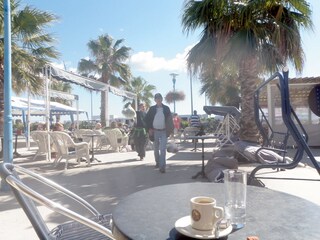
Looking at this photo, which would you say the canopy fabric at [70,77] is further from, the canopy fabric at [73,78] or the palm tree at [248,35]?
the palm tree at [248,35]

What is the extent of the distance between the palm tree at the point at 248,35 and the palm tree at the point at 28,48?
446cm

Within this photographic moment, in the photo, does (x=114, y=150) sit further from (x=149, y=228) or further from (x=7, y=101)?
(x=149, y=228)

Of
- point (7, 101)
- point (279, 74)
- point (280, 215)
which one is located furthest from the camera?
point (7, 101)

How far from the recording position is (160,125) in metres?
6.56

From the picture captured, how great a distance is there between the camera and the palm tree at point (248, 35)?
7.53m

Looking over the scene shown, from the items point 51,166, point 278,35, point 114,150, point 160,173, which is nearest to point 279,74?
point 160,173

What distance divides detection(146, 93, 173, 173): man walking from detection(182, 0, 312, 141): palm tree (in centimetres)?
249

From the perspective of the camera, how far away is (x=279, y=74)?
3729 mm


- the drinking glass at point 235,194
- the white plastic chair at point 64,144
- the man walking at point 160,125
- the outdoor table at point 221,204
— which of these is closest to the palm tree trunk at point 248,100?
the man walking at point 160,125

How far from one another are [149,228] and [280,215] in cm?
57

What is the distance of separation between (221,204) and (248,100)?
7290 millimetres

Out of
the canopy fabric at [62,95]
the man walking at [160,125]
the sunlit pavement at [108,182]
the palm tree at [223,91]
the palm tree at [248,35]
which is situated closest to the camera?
the sunlit pavement at [108,182]

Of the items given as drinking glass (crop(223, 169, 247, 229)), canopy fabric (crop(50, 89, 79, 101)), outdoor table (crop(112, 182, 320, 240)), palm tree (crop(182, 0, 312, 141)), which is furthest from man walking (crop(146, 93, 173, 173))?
canopy fabric (crop(50, 89, 79, 101))

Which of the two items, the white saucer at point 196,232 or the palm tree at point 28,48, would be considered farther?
the palm tree at point 28,48
